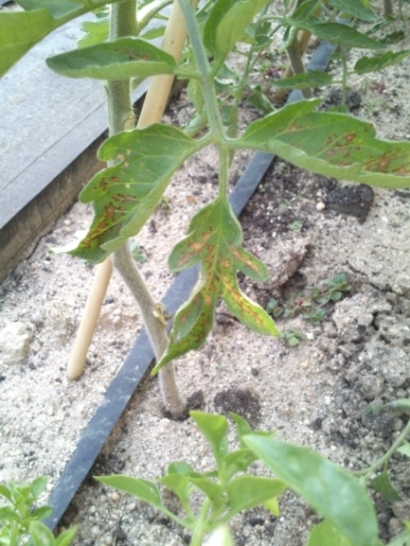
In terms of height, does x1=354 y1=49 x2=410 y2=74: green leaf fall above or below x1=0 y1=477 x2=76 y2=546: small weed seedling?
above

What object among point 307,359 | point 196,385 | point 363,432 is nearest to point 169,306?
point 196,385

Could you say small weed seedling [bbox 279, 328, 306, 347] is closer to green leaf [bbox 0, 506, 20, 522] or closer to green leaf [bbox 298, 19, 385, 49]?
green leaf [bbox 298, 19, 385, 49]

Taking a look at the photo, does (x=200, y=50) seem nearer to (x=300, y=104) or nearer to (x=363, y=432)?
(x=300, y=104)

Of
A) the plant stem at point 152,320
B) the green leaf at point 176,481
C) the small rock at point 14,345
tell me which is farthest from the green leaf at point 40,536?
the small rock at point 14,345

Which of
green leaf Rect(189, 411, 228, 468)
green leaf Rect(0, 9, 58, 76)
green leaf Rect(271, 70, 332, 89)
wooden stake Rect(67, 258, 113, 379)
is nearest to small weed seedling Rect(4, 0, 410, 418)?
green leaf Rect(0, 9, 58, 76)

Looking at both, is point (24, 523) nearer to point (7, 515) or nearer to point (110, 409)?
point (7, 515)

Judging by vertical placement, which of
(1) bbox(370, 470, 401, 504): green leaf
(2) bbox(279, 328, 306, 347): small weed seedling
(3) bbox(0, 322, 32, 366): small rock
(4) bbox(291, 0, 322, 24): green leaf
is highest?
(4) bbox(291, 0, 322, 24): green leaf

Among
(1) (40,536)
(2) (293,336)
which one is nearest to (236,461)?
(1) (40,536)
